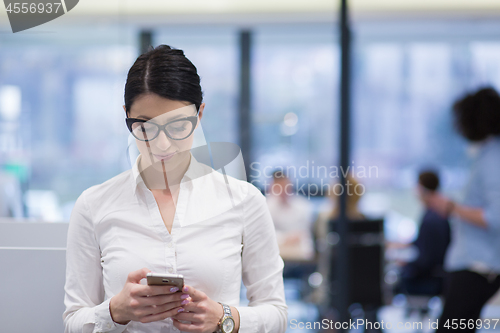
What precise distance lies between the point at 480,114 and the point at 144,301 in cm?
197

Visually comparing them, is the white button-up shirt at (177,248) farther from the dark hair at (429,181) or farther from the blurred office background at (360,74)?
the dark hair at (429,181)

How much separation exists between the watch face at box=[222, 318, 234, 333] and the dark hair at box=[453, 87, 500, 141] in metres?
1.75

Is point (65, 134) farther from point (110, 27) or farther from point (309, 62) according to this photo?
point (309, 62)

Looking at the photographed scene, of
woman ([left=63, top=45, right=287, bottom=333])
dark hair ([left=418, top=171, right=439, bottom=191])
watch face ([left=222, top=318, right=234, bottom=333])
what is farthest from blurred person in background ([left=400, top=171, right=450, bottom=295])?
watch face ([left=222, top=318, right=234, bottom=333])

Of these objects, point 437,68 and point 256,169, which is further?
point 437,68

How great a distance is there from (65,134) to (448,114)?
3282mm

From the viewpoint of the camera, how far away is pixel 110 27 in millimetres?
1876

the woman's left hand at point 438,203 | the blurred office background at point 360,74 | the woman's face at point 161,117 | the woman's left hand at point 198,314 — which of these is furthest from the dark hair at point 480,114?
the woman's left hand at point 198,314

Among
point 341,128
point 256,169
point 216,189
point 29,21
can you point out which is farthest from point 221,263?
point 256,169

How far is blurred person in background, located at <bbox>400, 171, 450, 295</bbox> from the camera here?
126 inches

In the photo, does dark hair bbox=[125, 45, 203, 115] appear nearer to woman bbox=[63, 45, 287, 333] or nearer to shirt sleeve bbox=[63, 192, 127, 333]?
woman bbox=[63, 45, 287, 333]

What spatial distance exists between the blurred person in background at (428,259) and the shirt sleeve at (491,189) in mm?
1260

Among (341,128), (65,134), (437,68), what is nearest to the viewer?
(65,134)

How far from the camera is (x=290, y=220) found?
11.5 ft
